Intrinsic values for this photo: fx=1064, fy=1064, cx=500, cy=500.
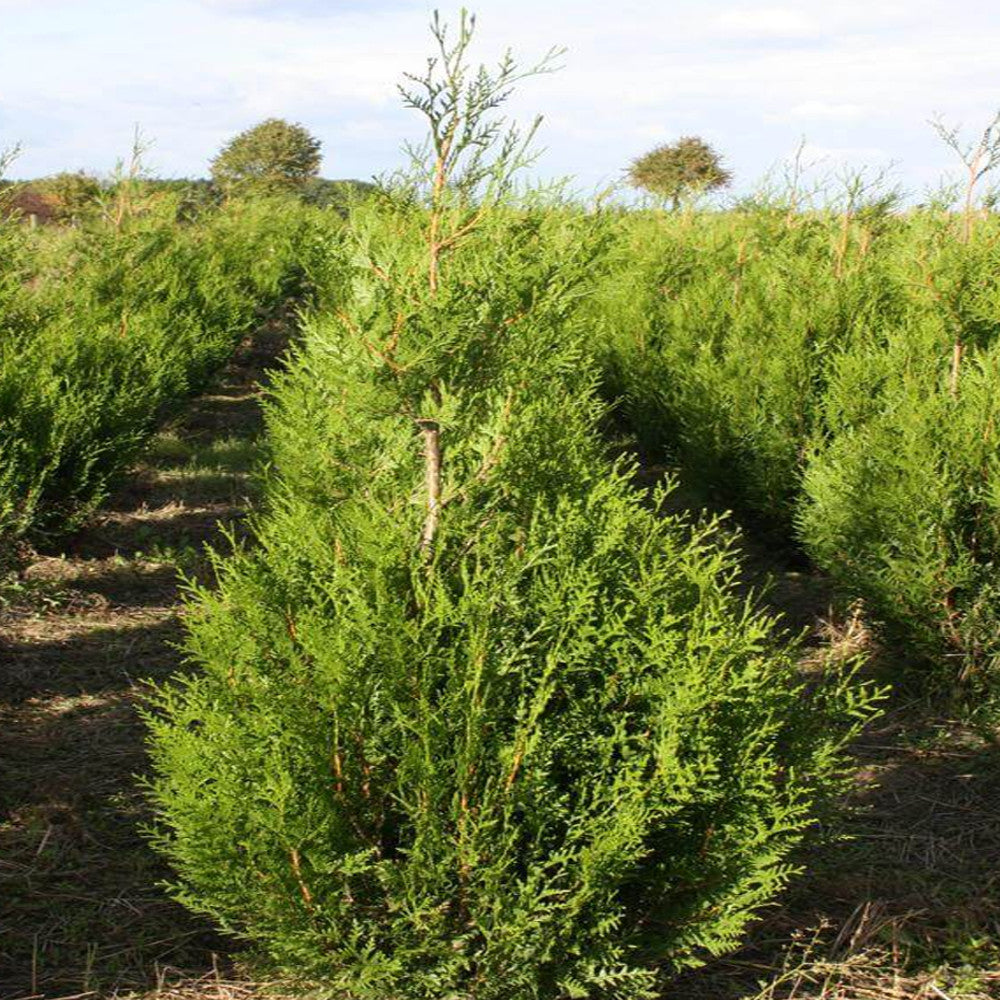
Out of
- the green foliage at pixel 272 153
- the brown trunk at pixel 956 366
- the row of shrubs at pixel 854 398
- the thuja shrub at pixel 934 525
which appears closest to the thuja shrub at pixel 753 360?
the row of shrubs at pixel 854 398

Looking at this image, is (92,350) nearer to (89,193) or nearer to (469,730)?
(469,730)

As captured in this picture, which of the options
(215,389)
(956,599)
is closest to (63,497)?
(956,599)

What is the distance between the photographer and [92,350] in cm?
761

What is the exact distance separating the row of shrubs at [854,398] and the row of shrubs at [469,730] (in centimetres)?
125

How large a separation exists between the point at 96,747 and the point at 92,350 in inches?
148

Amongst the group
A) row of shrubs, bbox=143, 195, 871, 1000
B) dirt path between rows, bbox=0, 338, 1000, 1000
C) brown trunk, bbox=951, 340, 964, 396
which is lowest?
dirt path between rows, bbox=0, 338, 1000, 1000

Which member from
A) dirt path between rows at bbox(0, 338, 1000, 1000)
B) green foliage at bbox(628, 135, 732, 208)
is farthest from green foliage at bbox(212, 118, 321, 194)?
dirt path between rows at bbox(0, 338, 1000, 1000)

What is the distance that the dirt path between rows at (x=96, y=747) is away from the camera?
3.24 meters

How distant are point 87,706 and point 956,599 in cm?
430

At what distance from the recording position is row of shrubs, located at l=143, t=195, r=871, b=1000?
2.51 meters

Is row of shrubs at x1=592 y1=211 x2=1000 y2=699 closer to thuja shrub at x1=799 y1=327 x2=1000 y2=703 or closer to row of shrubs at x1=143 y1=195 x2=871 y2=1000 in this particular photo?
thuja shrub at x1=799 y1=327 x2=1000 y2=703

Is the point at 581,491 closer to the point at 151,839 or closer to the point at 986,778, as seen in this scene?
the point at 151,839

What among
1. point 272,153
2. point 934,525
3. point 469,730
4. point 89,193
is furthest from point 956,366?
point 272,153

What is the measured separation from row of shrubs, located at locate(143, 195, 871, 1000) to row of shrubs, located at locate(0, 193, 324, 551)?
13.1ft
